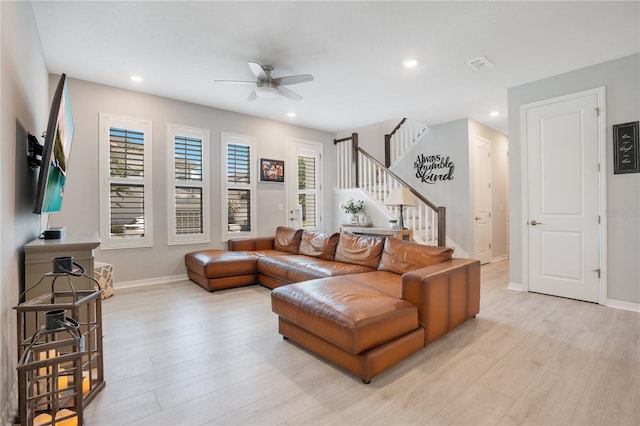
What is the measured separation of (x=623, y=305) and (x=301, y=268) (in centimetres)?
354

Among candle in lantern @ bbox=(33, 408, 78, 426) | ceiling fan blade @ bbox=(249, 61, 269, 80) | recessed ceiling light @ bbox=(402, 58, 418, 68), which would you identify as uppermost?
recessed ceiling light @ bbox=(402, 58, 418, 68)

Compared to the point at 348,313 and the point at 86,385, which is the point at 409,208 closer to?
the point at 348,313

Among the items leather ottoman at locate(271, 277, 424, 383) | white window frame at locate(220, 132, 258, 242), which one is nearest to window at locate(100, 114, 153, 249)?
white window frame at locate(220, 132, 258, 242)

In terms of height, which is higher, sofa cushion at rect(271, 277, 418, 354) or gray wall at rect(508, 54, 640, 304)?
gray wall at rect(508, 54, 640, 304)

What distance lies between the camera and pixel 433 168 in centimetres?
618

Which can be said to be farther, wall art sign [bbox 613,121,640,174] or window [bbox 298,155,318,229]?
window [bbox 298,155,318,229]

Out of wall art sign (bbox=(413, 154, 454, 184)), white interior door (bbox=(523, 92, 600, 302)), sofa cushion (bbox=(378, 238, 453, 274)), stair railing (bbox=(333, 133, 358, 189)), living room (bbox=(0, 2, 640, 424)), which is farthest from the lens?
stair railing (bbox=(333, 133, 358, 189))

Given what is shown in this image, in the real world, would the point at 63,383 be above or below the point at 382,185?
below

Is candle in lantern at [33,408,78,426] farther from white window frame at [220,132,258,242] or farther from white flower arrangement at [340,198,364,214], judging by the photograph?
white flower arrangement at [340,198,364,214]

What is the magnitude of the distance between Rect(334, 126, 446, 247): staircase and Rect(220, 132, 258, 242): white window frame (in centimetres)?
207

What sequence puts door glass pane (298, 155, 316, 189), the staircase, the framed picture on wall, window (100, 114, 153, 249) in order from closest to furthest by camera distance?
window (100, 114, 153, 249)
the staircase
the framed picture on wall
door glass pane (298, 155, 316, 189)

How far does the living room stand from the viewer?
1.79m

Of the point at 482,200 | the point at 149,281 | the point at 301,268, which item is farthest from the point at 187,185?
the point at 482,200

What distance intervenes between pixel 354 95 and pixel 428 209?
2.33 m
